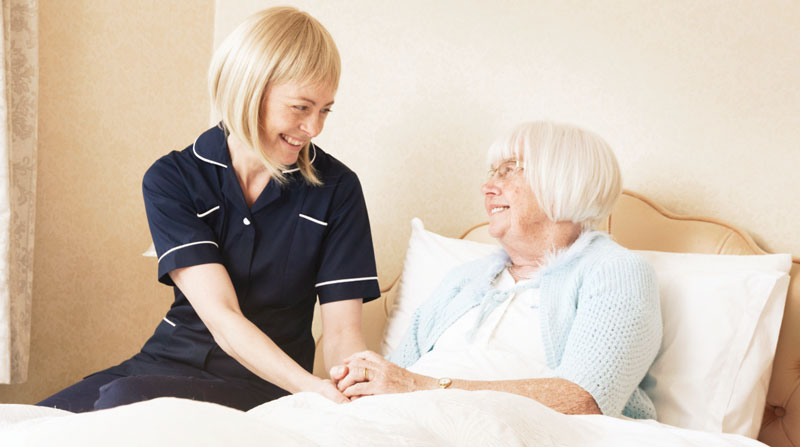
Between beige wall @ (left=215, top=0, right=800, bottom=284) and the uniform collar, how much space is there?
73 cm

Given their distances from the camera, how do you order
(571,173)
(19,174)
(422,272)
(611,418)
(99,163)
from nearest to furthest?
(611,418), (571,173), (422,272), (19,174), (99,163)

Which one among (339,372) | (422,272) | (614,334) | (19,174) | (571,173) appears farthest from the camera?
(19,174)

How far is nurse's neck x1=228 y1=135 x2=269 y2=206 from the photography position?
1775 millimetres

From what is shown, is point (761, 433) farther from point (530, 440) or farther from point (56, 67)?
point (56, 67)

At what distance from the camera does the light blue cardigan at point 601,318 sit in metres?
1.35

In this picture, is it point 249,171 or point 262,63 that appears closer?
point 262,63

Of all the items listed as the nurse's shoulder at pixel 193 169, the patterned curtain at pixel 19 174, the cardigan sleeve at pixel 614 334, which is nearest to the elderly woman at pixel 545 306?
the cardigan sleeve at pixel 614 334

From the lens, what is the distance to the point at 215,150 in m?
1.78

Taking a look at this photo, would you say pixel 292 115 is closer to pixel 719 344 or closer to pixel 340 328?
pixel 340 328

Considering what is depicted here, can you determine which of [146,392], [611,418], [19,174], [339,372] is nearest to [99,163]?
[19,174]

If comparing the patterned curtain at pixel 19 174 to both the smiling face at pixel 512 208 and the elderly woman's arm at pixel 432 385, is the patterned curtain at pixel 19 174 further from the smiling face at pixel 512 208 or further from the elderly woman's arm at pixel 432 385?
the smiling face at pixel 512 208

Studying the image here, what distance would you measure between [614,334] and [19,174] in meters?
1.89

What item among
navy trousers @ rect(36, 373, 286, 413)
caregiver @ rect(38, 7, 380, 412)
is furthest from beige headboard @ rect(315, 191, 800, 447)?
navy trousers @ rect(36, 373, 286, 413)

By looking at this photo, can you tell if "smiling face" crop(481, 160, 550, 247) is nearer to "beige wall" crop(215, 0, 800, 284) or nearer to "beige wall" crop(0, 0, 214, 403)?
"beige wall" crop(215, 0, 800, 284)
